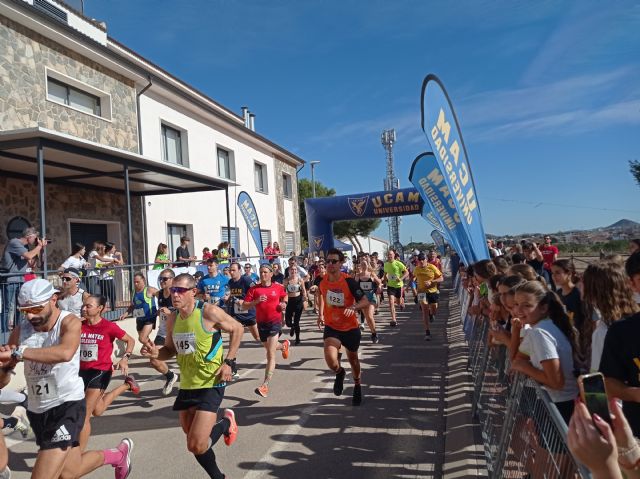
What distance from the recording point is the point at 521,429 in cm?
276

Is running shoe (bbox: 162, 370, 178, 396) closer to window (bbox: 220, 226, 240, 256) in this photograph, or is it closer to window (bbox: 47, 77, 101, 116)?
window (bbox: 47, 77, 101, 116)

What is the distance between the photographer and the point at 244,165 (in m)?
20.8

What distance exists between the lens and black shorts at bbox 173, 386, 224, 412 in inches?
150

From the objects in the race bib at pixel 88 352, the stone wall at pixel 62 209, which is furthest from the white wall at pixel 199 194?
the race bib at pixel 88 352

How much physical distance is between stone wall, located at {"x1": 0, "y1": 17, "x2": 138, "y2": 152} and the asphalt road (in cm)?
661

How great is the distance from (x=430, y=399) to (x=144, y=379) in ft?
15.6

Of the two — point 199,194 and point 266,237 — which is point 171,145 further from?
point 266,237

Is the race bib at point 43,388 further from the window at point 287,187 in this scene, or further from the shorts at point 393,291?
the window at point 287,187

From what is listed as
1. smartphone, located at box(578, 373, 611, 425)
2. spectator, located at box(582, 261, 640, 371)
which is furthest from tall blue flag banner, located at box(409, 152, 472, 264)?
smartphone, located at box(578, 373, 611, 425)

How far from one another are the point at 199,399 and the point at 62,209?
10.1 m

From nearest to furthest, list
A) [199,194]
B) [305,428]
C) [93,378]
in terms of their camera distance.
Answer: [93,378] < [305,428] < [199,194]

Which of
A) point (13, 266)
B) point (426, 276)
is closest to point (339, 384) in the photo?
point (426, 276)

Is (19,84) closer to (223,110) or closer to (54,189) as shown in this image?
(54,189)

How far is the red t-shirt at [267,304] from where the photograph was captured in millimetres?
7082
